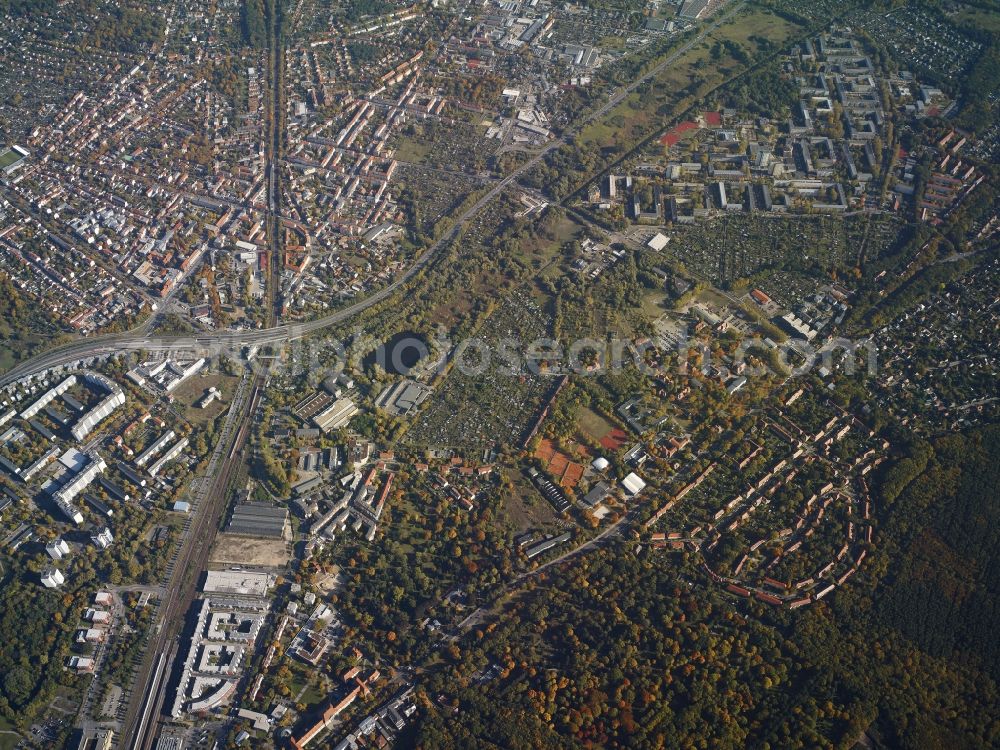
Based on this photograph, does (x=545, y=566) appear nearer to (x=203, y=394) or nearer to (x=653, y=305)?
(x=653, y=305)

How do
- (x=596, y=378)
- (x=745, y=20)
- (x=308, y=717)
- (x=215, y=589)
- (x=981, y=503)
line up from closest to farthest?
(x=308, y=717), (x=215, y=589), (x=981, y=503), (x=596, y=378), (x=745, y=20)

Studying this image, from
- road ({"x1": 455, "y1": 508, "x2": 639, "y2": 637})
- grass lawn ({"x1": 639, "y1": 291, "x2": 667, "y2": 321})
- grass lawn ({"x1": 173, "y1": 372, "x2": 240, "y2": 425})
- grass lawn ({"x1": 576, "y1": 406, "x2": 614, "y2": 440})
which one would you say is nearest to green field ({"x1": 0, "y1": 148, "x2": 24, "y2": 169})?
grass lawn ({"x1": 173, "y1": 372, "x2": 240, "y2": 425})

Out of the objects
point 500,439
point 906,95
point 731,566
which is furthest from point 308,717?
point 906,95

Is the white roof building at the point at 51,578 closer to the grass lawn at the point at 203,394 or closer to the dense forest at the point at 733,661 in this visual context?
the grass lawn at the point at 203,394

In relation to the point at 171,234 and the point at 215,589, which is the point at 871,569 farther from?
the point at 171,234

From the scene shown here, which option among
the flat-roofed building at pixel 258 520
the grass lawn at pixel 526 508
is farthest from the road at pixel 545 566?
the flat-roofed building at pixel 258 520

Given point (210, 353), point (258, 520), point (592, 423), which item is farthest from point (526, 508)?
point (210, 353)
